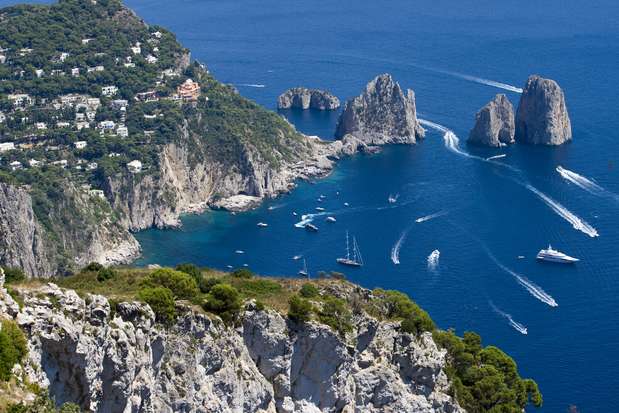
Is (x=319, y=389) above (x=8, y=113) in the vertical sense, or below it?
above

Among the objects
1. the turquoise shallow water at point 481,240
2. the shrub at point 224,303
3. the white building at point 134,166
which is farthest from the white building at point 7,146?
the shrub at point 224,303

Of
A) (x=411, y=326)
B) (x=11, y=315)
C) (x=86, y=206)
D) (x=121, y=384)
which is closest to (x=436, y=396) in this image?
(x=411, y=326)

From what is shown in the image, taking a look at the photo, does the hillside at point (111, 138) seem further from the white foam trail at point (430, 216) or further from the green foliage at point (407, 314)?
the green foliage at point (407, 314)

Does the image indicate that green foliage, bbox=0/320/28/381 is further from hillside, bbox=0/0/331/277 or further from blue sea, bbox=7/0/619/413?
hillside, bbox=0/0/331/277

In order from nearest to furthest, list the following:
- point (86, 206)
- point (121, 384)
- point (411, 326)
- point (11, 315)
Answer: point (11, 315) < point (121, 384) < point (411, 326) < point (86, 206)

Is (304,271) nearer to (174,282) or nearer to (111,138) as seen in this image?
(111,138)

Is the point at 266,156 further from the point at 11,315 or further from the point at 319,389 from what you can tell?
the point at 11,315

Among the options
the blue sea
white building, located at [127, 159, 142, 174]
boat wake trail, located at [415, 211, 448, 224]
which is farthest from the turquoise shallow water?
white building, located at [127, 159, 142, 174]
